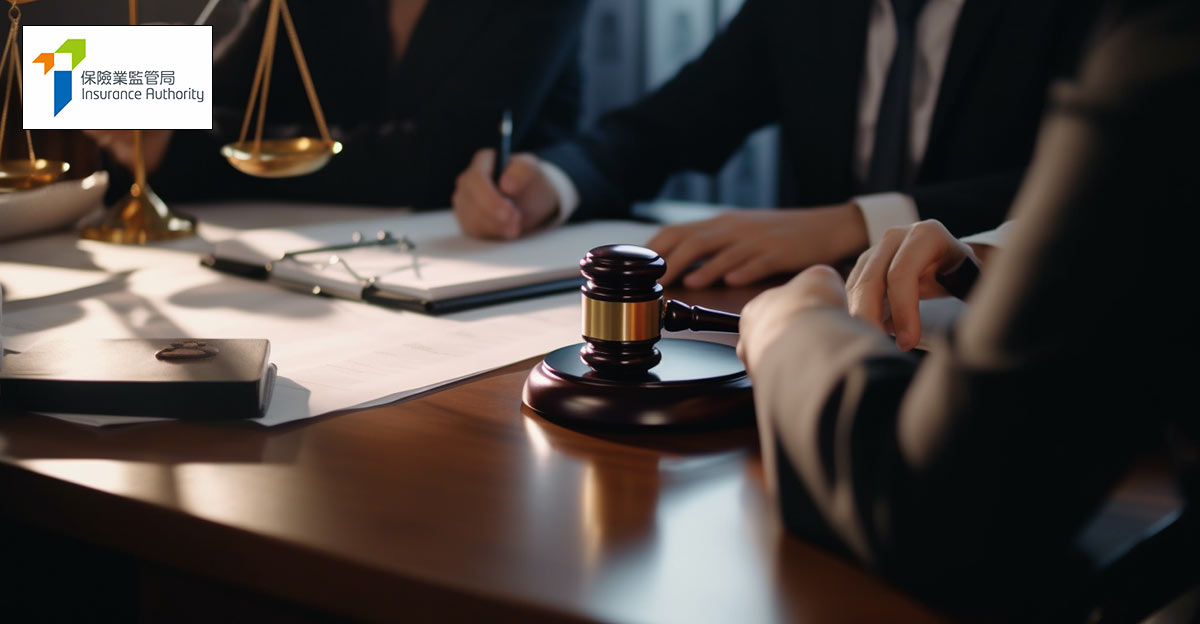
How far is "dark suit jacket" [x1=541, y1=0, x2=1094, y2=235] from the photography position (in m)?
1.47

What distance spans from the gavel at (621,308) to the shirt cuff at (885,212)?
2.10ft

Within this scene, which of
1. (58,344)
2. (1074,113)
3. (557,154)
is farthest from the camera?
(557,154)

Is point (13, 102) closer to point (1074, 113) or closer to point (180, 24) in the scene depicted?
point (180, 24)

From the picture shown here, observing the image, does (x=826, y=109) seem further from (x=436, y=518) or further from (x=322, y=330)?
(x=436, y=518)

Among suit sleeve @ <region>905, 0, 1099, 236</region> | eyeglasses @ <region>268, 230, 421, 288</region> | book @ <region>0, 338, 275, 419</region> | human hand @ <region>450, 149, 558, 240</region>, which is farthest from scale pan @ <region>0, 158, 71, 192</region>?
suit sleeve @ <region>905, 0, 1099, 236</region>

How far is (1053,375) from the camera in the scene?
0.36 m

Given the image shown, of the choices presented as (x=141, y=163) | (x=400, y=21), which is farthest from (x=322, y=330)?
(x=400, y=21)

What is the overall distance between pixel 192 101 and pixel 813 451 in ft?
2.54

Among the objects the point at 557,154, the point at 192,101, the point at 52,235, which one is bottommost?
the point at 52,235

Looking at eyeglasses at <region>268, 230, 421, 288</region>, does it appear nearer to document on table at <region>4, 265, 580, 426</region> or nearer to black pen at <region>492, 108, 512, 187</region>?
document on table at <region>4, 265, 580, 426</region>

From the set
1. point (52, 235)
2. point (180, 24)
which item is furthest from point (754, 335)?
point (52, 235)

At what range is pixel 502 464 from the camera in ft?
1.93

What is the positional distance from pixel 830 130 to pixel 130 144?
1100 mm

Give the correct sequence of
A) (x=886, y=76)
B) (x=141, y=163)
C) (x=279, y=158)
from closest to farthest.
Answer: (x=279, y=158), (x=141, y=163), (x=886, y=76)
